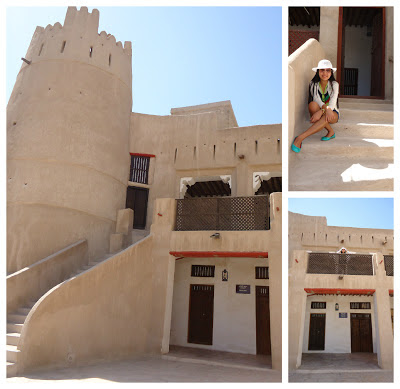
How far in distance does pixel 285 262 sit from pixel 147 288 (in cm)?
732

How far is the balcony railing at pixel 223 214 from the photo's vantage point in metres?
9.48

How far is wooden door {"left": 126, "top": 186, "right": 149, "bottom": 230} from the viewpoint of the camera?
13.5 m

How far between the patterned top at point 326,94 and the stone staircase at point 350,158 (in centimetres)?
35

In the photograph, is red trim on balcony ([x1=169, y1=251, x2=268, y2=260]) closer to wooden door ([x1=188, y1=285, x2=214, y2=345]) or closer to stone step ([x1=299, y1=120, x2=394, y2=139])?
wooden door ([x1=188, y1=285, x2=214, y2=345])

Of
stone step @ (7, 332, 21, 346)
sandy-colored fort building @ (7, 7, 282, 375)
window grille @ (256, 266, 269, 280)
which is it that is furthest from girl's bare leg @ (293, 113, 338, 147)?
window grille @ (256, 266, 269, 280)

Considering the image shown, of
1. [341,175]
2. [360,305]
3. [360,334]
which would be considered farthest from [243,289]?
[360,334]

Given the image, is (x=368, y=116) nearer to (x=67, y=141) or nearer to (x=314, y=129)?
(x=314, y=129)

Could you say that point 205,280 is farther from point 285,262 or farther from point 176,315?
point 285,262

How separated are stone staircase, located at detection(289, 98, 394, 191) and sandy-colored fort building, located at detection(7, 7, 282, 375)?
3875 mm

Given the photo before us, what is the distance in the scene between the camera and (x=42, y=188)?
36.1ft

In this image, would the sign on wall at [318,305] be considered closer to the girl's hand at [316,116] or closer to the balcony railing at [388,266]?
the balcony railing at [388,266]

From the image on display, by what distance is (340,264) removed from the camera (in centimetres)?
1316

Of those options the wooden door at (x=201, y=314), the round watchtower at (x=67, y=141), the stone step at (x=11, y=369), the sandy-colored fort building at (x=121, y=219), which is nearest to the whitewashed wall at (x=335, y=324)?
the sandy-colored fort building at (x=121, y=219)
